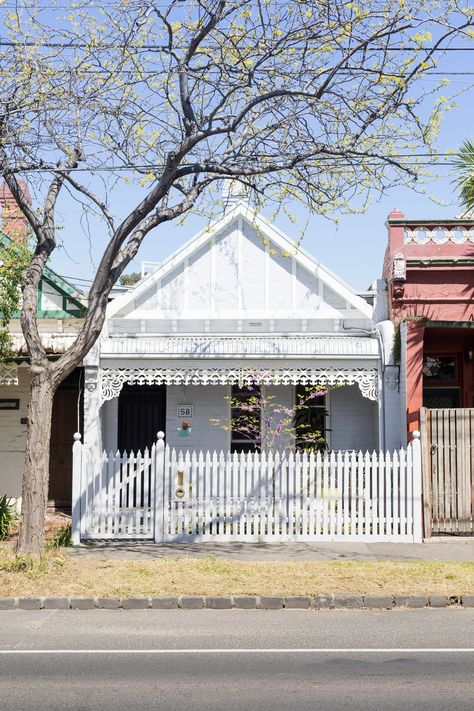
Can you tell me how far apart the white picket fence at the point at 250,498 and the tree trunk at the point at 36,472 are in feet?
6.55

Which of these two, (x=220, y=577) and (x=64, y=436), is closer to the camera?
(x=220, y=577)

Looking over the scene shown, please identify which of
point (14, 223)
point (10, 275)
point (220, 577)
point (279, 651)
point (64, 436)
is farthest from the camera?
point (64, 436)

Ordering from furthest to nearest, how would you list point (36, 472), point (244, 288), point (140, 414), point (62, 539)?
1. point (140, 414)
2. point (244, 288)
3. point (62, 539)
4. point (36, 472)

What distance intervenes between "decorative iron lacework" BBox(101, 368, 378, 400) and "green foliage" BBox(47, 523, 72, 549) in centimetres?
282

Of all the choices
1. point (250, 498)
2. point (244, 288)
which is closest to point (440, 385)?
point (244, 288)

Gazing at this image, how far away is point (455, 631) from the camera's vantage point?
8.05 m

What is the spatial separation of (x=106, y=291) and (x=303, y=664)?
248 inches

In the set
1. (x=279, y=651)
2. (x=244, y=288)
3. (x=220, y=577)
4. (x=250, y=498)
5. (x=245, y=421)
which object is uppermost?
(x=244, y=288)

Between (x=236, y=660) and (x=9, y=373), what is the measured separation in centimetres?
990

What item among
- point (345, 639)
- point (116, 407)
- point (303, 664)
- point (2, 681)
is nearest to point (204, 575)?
point (345, 639)

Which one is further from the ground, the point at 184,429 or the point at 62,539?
the point at 184,429

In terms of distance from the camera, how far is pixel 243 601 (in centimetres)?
920

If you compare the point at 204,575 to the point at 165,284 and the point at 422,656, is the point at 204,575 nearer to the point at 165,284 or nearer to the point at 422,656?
the point at 422,656

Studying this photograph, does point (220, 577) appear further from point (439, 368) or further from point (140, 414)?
point (439, 368)
